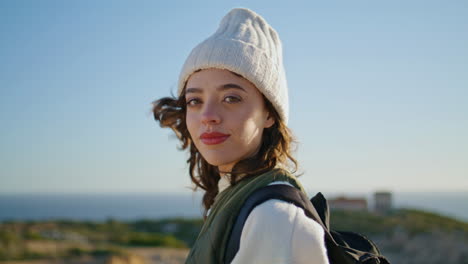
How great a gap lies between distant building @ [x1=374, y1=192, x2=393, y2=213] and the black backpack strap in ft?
64.9

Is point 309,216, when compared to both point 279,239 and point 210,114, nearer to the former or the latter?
point 279,239

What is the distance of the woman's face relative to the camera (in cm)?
200

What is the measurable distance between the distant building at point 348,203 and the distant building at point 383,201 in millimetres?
602

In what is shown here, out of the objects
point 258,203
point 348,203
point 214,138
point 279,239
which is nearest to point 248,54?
point 214,138

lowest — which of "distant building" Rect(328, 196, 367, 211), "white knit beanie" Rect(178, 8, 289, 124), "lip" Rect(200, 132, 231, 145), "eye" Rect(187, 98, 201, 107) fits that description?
"distant building" Rect(328, 196, 367, 211)

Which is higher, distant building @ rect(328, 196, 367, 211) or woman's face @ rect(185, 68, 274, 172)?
woman's face @ rect(185, 68, 274, 172)

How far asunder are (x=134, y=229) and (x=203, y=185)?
1496cm

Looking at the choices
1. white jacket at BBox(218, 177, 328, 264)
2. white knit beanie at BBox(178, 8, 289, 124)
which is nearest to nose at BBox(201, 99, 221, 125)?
white knit beanie at BBox(178, 8, 289, 124)

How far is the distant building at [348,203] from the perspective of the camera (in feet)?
68.2

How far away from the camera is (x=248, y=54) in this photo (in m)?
2.02

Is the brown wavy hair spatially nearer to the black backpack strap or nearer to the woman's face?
the woman's face

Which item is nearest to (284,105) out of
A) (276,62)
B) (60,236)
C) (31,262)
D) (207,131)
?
(276,62)

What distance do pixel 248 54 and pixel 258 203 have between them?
0.72m

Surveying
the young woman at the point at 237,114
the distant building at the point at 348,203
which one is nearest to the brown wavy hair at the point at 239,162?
the young woman at the point at 237,114
